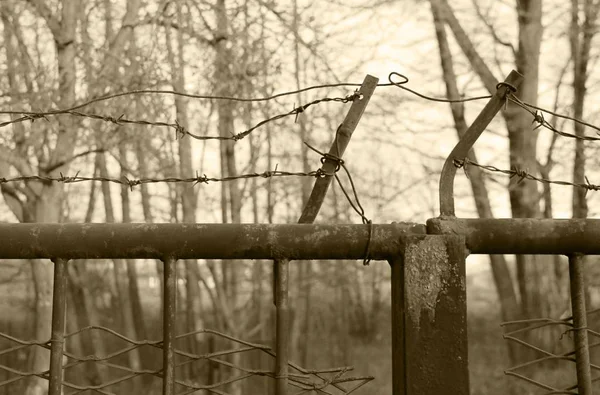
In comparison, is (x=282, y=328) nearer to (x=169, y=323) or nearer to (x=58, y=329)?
(x=169, y=323)

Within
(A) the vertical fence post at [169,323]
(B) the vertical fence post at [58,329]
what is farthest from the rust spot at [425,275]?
(B) the vertical fence post at [58,329]

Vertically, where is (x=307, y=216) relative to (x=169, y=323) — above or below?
above

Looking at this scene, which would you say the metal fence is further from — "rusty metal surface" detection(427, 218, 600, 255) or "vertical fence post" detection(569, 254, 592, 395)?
"vertical fence post" detection(569, 254, 592, 395)

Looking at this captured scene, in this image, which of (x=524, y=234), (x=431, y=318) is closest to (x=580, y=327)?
(x=524, y=234)

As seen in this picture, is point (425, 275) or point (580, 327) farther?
point (580, 327)

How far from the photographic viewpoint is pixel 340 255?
1.88 metres

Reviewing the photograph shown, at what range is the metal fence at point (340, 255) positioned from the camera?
183 centimetres

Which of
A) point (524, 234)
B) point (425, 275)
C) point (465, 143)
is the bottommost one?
point (425, 275)

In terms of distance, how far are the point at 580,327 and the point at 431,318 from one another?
0.44m

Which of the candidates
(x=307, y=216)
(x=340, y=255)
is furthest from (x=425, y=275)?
(x=307, y=216)

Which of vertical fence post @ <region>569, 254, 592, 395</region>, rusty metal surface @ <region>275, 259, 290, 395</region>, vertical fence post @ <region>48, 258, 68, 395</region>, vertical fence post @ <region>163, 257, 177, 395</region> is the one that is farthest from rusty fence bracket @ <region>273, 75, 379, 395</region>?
vertical fence post @ <region>569, 254, 592, 395</region>

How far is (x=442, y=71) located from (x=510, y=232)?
11.3 metres

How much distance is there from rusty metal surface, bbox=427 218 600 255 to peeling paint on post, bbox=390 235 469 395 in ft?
0.14

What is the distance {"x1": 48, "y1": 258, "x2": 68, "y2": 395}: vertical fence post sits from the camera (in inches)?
72.1
